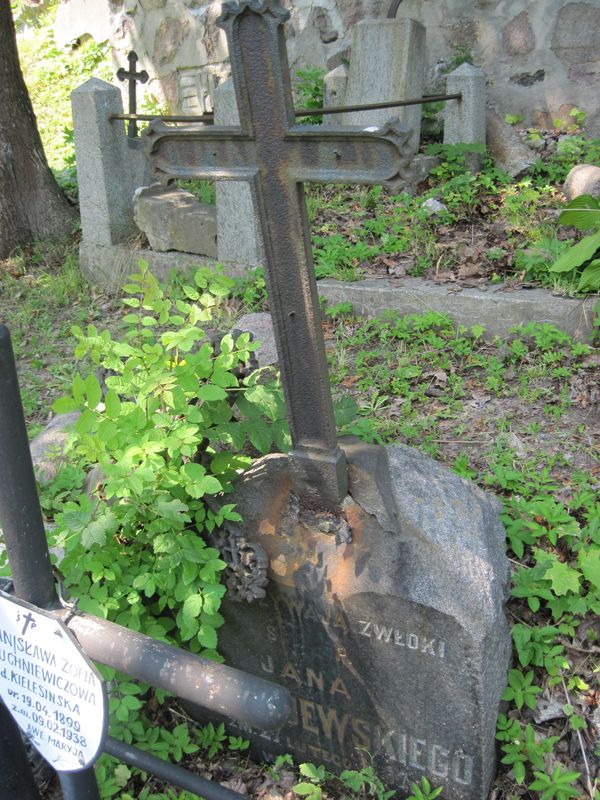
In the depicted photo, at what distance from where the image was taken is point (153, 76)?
7359 mm

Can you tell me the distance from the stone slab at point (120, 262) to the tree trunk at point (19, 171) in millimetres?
551

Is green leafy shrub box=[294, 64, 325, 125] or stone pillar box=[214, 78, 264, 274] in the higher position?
green leafy shrub box=[294, 64, 325, 125]

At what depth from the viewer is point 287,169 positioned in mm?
1874

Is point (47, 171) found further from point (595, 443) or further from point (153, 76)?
point (595, 443)

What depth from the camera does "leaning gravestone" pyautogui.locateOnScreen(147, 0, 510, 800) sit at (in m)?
1.89

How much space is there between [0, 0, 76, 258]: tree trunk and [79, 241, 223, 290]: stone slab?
21.7 inches

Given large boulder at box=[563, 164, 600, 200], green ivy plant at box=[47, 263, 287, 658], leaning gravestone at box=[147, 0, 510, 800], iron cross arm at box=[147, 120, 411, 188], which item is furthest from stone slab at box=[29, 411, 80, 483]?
large boulder at box=[563, 164, 600, 200]

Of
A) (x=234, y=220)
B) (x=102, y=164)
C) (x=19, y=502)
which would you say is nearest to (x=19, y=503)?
(x=19, y=502)

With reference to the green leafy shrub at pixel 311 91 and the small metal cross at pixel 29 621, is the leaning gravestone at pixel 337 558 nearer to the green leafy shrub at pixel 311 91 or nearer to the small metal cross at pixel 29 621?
the small metal cross at pixel 29 621

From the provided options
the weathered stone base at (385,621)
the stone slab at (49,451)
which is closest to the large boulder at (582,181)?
the weathered stone base at (385,621)

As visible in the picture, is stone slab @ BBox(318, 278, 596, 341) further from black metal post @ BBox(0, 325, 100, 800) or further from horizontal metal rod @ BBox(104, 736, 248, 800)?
black metal post @ BBox(0, 325, 100, 800)

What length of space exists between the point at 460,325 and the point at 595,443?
3.47 feet

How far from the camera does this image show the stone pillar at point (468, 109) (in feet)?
16.0

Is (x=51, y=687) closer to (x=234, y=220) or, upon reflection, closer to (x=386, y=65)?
(x=234, y=220)
